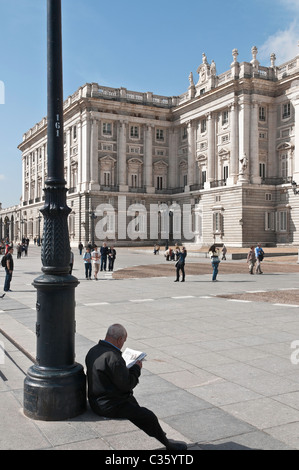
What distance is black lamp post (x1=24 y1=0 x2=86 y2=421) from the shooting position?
5.04 m

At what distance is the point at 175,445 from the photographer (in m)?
4.29

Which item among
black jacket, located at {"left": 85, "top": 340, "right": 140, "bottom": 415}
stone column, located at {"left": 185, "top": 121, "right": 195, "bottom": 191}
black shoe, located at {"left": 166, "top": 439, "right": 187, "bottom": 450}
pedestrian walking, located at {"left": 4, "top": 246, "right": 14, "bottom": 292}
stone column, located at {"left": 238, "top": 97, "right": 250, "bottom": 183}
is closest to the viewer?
black shoe, located at {"left": 166, "top": 439, "right": 187, "bottom": 450}

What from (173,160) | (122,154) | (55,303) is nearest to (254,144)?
(173,160)

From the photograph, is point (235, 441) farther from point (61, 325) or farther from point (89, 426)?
point (61, 325)

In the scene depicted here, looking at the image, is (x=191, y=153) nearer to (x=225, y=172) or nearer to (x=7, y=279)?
(x=225, y=172)

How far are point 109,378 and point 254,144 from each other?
54.0 metres

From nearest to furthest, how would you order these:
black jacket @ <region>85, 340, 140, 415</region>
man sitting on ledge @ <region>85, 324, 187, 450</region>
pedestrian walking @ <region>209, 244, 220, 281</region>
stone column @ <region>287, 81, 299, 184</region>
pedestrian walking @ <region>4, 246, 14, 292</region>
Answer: man sitting on ledge @ <region>85, 324, 187, 450</region> < black jacket @ <region>85, 340, 140, 415</region> < pedestrian walking @ <region>4, 246, 14, 292</region> < pedestrian walking @ <region>209, 244, 220, 281</region> < stone column @ <region>287, 81, 299, 184</region>

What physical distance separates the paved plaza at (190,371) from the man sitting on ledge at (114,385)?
24cm

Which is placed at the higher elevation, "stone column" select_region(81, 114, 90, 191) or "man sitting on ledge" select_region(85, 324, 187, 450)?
"stone column" select_region(81, 114, 90, 191)

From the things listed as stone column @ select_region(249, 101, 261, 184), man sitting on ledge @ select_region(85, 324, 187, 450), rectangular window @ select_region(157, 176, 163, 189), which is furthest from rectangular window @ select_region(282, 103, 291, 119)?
man sitting on ledge @ select_region(85, 324, 187, 450)

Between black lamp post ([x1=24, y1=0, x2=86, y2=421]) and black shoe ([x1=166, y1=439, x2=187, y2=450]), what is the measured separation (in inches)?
49.8

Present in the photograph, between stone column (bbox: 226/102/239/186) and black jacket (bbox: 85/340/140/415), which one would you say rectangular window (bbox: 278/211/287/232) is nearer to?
stone column (bbox: 226/102/239/186)

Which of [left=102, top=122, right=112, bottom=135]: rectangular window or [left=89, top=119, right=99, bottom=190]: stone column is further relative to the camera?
[left=102, top=122, right=112, bottom=135]: rectangular window

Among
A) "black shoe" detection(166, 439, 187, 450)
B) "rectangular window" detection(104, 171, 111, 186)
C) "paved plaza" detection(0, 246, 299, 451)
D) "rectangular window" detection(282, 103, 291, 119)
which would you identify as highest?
"rectangular window" detection(282, 103, 291, 119)
